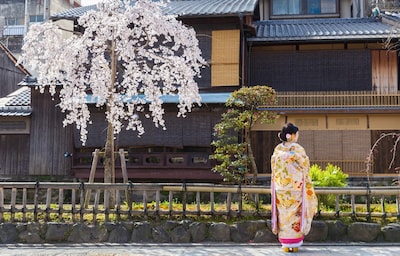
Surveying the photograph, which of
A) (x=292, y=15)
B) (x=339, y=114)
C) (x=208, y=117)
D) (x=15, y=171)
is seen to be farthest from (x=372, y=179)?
(x=15, y=171)

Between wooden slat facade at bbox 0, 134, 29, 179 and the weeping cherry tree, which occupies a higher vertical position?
the weeping cherry tree

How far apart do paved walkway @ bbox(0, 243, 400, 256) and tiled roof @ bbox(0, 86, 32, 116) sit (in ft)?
30.6

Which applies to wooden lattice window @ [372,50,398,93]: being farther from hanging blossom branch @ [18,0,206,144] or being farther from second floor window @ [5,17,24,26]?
second floor window @ [5,17,24,26]

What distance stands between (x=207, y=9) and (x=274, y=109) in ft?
16.6

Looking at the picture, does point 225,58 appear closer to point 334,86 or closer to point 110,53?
point 334,86

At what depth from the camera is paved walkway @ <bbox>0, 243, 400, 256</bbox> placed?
23.5ft

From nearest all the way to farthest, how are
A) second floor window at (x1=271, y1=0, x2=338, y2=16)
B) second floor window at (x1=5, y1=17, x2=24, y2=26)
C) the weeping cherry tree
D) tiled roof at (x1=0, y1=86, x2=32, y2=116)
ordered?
1. the weeping cherry tree
2. tiled roof at (x1=0, y1=86, x2=32, y2=116)
3. second floor window at (x1=271, y1=0, x2=338, y2=16)
4. second floor window at (x1=5, y1=17, x2=24, y2=26)

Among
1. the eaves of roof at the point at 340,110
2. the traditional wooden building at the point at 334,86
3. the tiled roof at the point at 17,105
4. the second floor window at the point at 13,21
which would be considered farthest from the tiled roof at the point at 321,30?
the second floor window at the point at 13,21

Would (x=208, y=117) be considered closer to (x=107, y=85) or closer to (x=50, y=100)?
(x=107, y=85)

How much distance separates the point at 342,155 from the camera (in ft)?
53.0

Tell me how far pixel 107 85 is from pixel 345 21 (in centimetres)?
1474

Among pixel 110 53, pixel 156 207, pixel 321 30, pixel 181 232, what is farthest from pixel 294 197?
pixel 321 30

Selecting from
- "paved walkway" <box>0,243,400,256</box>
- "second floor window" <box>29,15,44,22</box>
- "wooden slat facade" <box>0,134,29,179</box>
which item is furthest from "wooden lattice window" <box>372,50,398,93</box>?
"second floor window" <box>29,15,44,22</box>

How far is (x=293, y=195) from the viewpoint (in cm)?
712
